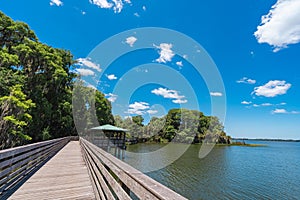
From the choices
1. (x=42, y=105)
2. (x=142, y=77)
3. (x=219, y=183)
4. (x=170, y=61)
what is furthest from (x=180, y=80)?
(x=219, y=183)

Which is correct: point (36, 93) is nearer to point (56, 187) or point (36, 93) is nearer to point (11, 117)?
point (11, 117)

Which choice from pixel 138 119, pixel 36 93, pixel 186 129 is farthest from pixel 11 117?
pixel 138 119

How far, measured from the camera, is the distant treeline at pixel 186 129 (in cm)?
5094

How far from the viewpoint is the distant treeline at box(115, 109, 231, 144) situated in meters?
50.9

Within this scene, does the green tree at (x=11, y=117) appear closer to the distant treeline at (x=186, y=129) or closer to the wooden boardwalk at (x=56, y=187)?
the wooden boardwalk at (x=56, y=187)

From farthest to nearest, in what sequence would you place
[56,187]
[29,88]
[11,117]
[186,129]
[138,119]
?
[138,119]
[186,129]
[29,88]
[11,117]
[56,187]

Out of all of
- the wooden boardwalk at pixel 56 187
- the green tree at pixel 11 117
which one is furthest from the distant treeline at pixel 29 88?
the wooden boardwalk at pixel 56 187

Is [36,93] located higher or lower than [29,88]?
lower

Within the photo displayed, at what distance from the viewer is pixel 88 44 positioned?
29859 mm

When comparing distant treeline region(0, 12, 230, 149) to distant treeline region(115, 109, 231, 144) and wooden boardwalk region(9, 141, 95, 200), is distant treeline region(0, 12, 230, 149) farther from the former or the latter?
distant treeline region(115, 109, 231, 144)

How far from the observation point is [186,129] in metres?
51.1

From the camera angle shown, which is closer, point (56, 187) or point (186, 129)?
point (56, 187)

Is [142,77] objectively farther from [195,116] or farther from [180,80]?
[195,116]

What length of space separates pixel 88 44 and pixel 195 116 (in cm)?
3529
